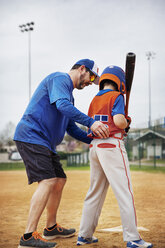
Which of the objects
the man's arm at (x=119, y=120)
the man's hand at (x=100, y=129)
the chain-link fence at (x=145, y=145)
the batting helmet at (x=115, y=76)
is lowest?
the chain-link fence at (x=145, y=145)

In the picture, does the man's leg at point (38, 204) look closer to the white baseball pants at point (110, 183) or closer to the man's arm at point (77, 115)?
the white baseball pants at point (110, 183)

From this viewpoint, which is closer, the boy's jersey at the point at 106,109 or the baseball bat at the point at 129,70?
the boy's jersey at the point at 106,109

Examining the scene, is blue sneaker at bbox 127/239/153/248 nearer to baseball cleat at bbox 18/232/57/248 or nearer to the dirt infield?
the dirt infield

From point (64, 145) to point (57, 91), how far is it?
71.6 feet

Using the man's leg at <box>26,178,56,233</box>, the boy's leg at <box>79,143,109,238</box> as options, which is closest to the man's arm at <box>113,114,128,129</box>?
the boy's leg at <box>79,143,109,238</box>

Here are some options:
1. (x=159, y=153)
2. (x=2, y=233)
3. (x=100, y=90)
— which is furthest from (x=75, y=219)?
(x=159, y=153)

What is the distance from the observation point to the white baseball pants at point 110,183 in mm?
2604

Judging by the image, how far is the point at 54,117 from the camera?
2.98 metres

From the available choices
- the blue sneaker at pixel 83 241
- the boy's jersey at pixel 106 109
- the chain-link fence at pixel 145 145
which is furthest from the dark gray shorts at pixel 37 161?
the chain-link fence at pixel 145 145

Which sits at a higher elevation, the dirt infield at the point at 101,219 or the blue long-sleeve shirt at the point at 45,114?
the blue long-sleeve shirt at the point at 45,114

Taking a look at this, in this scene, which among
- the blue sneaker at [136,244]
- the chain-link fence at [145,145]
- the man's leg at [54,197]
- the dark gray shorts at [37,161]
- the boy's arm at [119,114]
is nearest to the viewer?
the blue sneaker at [136,244]

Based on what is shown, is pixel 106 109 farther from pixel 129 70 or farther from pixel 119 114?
pixel 129 70

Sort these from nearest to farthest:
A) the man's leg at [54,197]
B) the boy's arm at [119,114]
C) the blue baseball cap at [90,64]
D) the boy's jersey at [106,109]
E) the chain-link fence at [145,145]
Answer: the boy's arm at [119,114]
the boy's jersey at [106,109]
the blue baseball cap at [90,64]
the man's leg at [54,197]
the chain-link fence at [145,145]

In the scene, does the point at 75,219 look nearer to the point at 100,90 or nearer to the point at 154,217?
the point at 154,217
